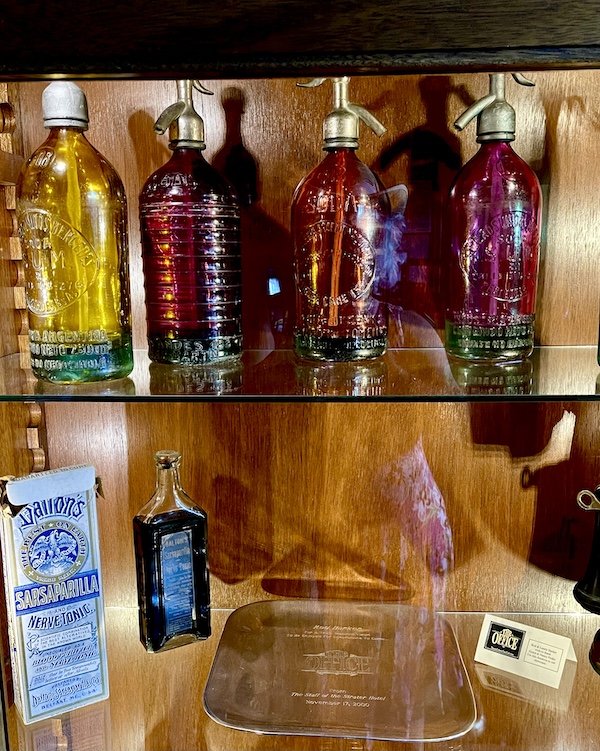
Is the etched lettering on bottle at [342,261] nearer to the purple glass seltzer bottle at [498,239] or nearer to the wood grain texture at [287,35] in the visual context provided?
the purple glass seltzer bottle at [498,239]

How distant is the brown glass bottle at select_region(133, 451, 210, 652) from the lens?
2.53 feet

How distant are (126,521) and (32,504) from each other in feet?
0.61

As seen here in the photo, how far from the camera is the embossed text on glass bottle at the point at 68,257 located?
0.65 meters

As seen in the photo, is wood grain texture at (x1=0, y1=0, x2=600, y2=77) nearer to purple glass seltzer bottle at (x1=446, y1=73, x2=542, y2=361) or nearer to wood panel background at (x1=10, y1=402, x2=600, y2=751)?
purple glass seltzer bottle at (x1=446, y1=73, x2=542, y2=361)

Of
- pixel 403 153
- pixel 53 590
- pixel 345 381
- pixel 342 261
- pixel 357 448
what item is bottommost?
pixel 53 590

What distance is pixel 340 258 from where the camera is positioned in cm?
69

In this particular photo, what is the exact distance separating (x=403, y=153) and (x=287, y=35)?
1.12 ft

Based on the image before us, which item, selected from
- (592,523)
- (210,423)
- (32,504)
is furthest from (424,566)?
(32,504)

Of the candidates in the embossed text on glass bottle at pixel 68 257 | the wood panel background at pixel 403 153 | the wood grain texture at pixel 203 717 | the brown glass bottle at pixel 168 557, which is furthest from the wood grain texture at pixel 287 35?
the wood grain texture at pixel 203 717

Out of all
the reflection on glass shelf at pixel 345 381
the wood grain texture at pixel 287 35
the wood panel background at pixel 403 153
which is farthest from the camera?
the wood panel background at pixel 403 153

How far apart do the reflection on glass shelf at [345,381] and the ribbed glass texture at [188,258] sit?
0.03m

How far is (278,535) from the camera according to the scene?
86 centimetres

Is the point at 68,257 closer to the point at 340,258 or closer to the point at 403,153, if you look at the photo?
the point at 340,258

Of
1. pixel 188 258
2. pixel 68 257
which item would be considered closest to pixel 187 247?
pixel 188 258
